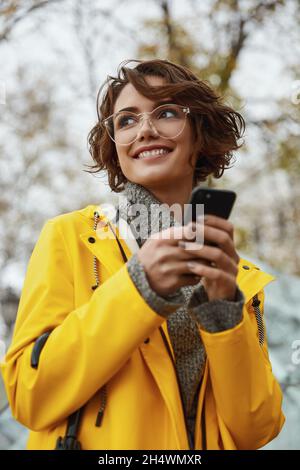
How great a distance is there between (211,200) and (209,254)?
0.47 ft

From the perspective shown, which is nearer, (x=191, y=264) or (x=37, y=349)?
(x=191, y=264)

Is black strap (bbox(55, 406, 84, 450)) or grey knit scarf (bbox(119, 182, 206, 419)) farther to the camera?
grey knit scarf (bbox(119, 182, 206, 419))

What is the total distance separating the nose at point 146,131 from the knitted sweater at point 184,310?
0.19 m

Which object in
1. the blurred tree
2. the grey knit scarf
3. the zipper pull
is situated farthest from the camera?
the blurred tree

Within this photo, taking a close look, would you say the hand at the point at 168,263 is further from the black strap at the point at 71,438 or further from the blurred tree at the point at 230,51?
the blurred tree at the point at 230,51

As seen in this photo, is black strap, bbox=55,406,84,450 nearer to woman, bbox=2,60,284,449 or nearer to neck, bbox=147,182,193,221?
woman, bbox=2,60,284,449

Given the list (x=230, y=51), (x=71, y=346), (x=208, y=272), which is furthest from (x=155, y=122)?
(x=230, y=51)

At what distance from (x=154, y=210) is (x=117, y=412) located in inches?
29.4

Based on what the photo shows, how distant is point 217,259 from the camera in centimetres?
125

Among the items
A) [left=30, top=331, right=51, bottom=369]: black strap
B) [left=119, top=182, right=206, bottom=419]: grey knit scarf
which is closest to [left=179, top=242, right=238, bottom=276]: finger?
[left=119, top=182, right=206, bottom=419]: grey knit scarf

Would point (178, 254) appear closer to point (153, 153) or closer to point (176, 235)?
point (176, 235)

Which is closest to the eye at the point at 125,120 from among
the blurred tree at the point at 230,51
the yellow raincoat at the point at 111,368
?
the yellow raincoat at the point at 111,368

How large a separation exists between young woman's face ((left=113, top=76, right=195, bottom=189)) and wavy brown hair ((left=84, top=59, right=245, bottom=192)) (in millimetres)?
48

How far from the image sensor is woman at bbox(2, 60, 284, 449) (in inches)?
49.7
